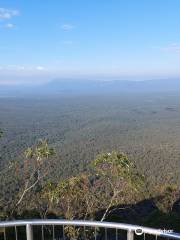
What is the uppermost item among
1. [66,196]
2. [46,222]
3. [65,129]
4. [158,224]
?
[46,222]

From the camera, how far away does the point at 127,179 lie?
14.4 m

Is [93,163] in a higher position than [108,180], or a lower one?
higher

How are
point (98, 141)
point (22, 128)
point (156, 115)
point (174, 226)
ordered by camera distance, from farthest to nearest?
point (156, 115), point (22, 128), point (98, 141), point (174, 226)

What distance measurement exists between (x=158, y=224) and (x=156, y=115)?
440 feet

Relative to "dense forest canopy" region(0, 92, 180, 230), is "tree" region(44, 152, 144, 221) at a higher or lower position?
higher

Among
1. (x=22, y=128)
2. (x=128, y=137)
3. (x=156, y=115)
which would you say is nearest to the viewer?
(x=128, y=137)

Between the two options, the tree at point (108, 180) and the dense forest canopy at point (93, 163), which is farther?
the dense forest canopy at point (93, 163)

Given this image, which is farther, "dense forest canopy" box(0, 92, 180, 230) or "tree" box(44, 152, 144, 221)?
"dense forest canopy" box(0, 92, 180, 230)

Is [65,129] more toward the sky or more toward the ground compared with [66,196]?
more toward the ground

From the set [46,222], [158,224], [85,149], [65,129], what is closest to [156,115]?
[65,129]

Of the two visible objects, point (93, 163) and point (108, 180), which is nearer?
point (93, 163)

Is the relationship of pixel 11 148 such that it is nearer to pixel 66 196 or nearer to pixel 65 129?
pixel 65 129

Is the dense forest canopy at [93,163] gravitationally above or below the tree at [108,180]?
below

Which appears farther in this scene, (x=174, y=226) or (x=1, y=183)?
(x=1, y=183)
